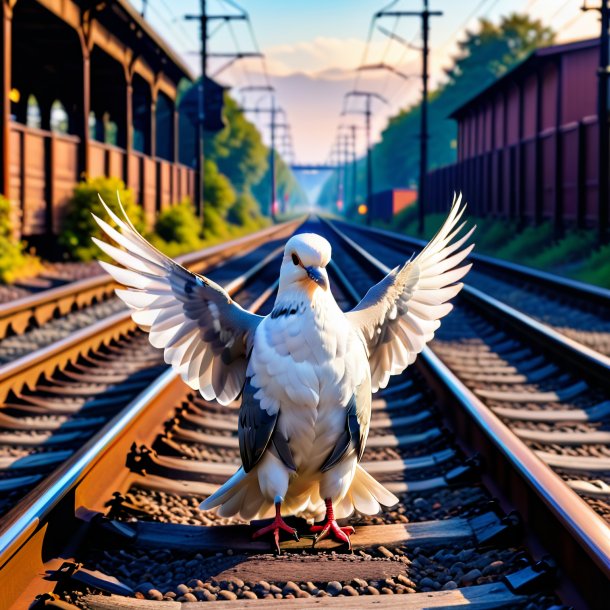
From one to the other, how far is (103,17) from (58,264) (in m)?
7.60

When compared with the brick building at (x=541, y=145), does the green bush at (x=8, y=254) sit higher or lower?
lower

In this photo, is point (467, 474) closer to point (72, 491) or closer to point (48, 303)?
point (72, 491)

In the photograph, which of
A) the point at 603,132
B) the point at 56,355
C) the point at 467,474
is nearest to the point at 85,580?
the point at 467,474

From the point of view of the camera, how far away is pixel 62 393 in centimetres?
730

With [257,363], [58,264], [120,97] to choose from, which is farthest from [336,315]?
[120,97]

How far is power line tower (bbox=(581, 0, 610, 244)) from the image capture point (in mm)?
20047

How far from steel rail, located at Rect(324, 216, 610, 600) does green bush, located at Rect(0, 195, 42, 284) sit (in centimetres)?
1015

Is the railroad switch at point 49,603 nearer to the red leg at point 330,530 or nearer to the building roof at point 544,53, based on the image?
the red leg at point 330,530

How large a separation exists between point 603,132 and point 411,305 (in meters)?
18.0

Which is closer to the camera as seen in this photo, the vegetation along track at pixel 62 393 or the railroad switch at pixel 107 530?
the railroad switch at pixel 107 530

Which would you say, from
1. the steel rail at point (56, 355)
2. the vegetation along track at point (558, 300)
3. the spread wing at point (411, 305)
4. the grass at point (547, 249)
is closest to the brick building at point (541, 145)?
the grass at point (547, 249)

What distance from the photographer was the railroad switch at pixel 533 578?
3105 millimetres

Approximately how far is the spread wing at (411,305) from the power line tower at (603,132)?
17131 mm

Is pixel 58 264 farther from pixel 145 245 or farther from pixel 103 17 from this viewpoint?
pixel 145 245
